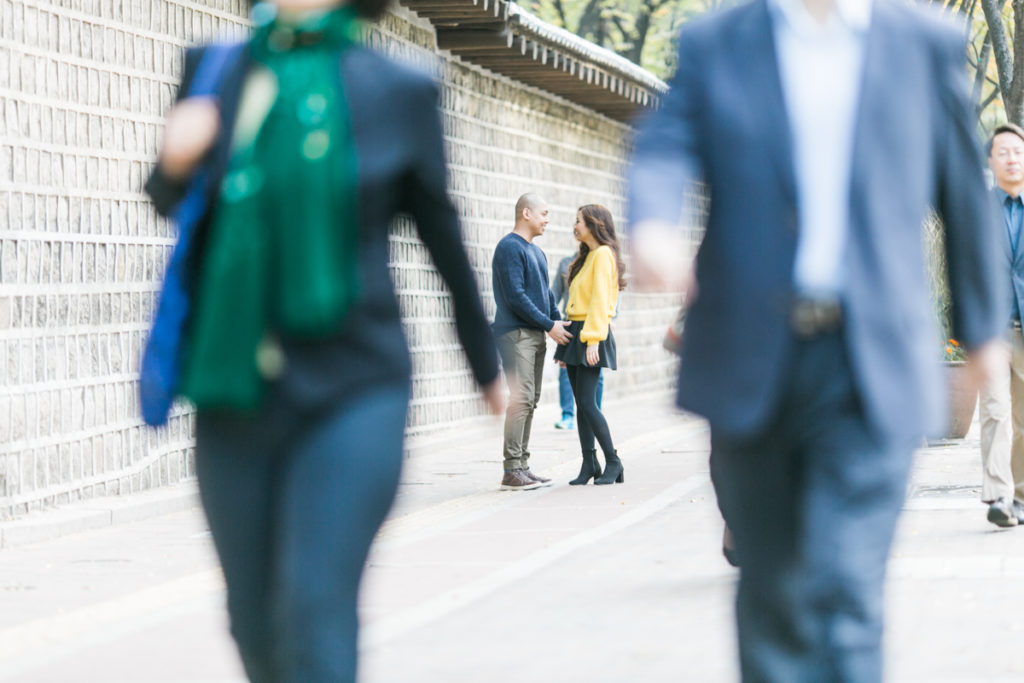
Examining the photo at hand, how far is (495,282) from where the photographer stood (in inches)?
446

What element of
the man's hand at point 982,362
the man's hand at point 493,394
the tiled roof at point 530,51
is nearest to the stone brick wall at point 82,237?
the tiled roof at point 530,51

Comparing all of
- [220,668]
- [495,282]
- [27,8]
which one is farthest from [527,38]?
[220,668]

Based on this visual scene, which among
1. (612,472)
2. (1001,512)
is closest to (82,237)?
(612,472)

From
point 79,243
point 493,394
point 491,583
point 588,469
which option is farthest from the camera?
point 588,469

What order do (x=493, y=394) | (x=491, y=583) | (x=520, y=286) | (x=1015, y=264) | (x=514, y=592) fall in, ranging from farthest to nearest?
(x=520, y=286)
(x=1015, y=264)
(x=491, y=583)
(x=514, y=592)
(x=493, y=394)

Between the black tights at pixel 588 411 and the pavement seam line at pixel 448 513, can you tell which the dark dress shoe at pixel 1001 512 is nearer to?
the pavement seam line at pixel 448 513

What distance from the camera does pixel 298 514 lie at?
3.12m

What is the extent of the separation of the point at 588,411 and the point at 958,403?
15.7 ft

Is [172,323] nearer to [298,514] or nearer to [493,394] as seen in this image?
[298,514]

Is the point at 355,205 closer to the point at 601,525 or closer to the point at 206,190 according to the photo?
the point at 206,190

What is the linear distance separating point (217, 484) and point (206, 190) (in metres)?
0.54

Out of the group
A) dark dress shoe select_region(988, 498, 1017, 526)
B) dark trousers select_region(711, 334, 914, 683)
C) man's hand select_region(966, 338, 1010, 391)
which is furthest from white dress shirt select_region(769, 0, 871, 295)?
dark dress shoe select_region(988, 498, 1017, 526)

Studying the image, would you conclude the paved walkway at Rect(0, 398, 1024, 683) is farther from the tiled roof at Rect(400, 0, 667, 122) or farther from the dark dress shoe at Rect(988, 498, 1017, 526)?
the tiled roof at Rect(400, 0, 667, 122)

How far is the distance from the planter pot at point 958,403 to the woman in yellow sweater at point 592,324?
4247 millimetres
